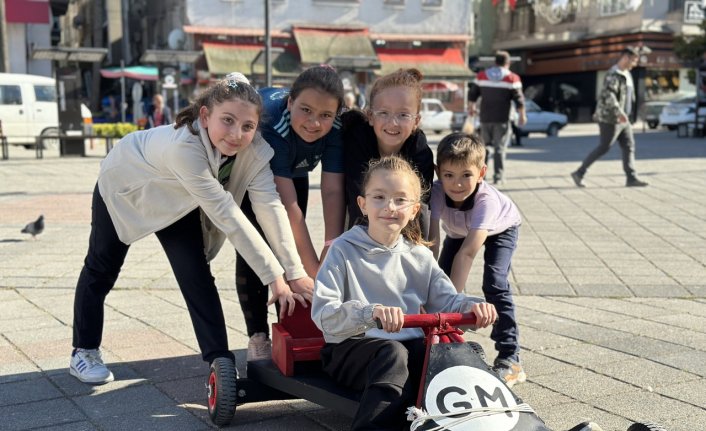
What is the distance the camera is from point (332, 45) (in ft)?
121

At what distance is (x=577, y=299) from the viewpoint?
18.5ft

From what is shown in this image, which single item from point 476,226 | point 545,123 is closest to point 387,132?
point 476,226

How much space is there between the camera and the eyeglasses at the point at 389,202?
3.19m

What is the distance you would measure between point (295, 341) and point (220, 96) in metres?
1.04

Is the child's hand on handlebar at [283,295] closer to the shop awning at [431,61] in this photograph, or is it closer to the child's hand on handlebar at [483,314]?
the child's hand on handlebar at [483,314]

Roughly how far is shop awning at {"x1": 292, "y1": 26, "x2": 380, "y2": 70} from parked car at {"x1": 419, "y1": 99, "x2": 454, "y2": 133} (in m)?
3.54

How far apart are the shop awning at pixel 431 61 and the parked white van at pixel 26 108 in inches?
677

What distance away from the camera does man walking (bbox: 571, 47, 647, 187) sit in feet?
37.9

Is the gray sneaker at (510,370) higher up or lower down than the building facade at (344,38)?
lower down

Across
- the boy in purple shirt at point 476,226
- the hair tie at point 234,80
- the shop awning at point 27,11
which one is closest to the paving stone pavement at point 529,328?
the boy in purple shirt at point 476,226

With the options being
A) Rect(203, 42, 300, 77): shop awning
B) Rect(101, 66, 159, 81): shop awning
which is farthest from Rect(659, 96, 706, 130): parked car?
Rect(101, 66, 159, 81): shop awning

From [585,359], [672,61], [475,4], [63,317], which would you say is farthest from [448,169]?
[475,4]

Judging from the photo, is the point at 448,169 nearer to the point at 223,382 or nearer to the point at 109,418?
the point at 223,382

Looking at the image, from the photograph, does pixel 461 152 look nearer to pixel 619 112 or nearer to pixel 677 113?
pixel 619 112
